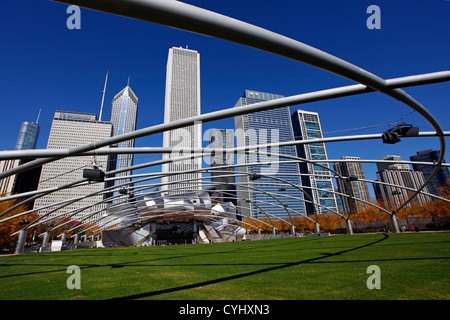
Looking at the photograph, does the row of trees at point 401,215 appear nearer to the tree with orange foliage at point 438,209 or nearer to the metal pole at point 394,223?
the tree with orange foliage at point 438,209

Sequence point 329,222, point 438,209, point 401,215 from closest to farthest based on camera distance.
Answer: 1. point 438,209
2. point 401,215
3. point 329,222

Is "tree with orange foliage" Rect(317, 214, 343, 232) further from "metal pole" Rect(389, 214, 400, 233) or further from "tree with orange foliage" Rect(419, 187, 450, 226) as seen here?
"metal pole" Rect(389, 214, 400, 233)

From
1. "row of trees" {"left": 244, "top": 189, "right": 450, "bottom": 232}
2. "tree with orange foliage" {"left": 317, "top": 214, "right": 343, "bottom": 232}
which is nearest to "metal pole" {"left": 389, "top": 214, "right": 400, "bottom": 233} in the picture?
"row of trees" {"left": 244, "top": 189, "right": 450, "bottom": 232}

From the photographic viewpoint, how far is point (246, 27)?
3.62 m

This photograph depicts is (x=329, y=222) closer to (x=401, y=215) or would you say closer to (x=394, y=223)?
(x=401, y=215)

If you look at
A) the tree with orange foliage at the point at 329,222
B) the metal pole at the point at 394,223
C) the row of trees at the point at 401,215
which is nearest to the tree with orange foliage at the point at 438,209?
the row of trees at the point at 401,215

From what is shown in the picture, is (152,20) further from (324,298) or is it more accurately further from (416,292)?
(416,292)

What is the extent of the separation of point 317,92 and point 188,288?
20.1 feet

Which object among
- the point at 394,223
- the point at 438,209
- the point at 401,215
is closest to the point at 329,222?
the point at 401,215

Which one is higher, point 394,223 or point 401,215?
point 401,215

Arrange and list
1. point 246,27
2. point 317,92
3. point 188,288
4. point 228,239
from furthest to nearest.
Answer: point 228,239 → point 317,92 → point 188,288 → point 246,27
